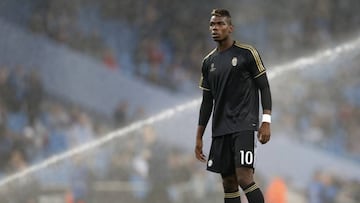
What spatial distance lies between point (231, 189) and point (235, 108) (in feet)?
1.85

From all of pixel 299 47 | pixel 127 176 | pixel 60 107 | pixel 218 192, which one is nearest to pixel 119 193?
pixel 127 176

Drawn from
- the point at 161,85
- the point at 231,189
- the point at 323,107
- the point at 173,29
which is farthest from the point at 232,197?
the point at 173,29

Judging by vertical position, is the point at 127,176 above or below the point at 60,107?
below

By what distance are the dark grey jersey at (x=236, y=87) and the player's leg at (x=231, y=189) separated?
1.05ft

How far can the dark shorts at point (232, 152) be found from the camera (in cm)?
611

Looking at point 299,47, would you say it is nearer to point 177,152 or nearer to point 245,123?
point 177,152

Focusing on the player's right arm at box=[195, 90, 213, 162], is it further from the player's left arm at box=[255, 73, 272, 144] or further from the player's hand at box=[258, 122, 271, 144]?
the player's hand at box=[258, 122, 271, 144]

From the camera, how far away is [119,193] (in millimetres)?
13070

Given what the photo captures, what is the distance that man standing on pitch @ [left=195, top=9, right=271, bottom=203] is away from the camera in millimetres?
6117

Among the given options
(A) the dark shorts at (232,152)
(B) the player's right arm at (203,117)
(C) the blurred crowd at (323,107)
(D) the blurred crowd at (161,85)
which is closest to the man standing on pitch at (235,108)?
(A) the dark shorts at (232,152)

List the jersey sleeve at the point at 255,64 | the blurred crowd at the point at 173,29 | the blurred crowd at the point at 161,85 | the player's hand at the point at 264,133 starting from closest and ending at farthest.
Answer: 1. the player's hand at the point at 264,133
2. the jersey sleeve at the point at 255,64
3. the blurred crowd at the point at 161,85
4. the blurred crowd at the point at 173,29

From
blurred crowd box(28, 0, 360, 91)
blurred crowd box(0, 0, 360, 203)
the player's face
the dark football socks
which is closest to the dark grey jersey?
the player's face

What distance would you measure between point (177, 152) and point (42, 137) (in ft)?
7.19

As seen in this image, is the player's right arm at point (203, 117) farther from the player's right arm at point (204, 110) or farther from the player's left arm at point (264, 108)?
the player's left arm at point (264, 108)
